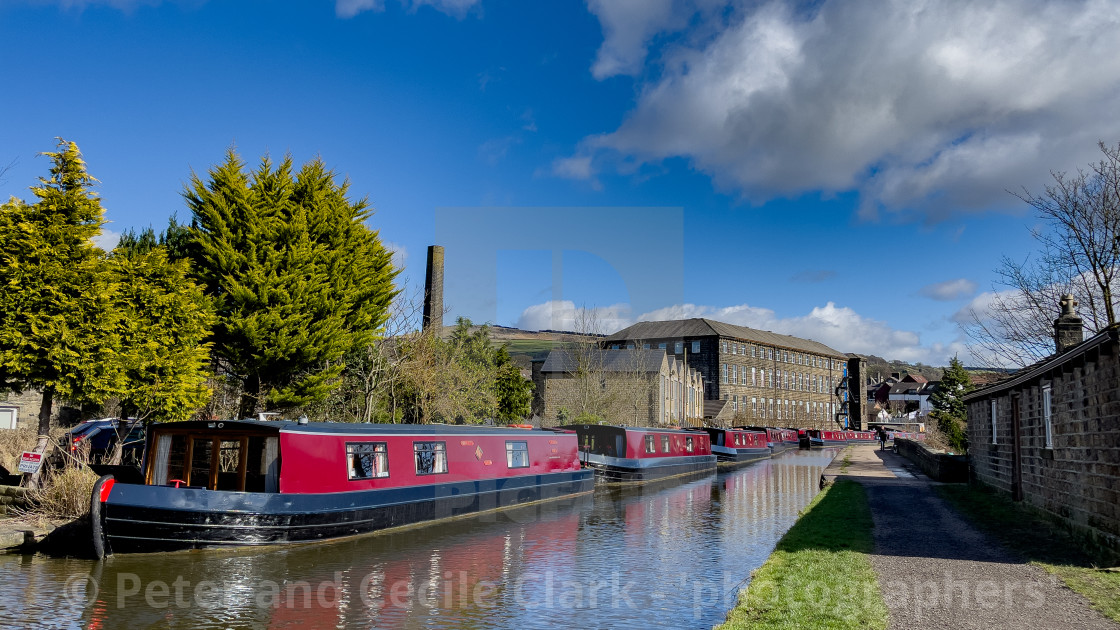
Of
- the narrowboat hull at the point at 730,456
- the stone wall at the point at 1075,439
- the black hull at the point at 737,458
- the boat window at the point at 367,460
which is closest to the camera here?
the stone wall at the point at 1075,439

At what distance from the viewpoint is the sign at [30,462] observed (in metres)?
13.1

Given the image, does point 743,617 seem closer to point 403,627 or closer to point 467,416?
point 403,627

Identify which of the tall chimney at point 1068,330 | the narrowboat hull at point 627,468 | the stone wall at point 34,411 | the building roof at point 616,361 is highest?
the building roof at point 616,361

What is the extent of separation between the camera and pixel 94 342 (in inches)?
581

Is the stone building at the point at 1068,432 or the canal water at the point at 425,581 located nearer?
the canal water at the point at 425,581

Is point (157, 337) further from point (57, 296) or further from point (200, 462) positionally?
point (200, 462)

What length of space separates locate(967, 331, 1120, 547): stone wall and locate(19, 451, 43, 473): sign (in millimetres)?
17691

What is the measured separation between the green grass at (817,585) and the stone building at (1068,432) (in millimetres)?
3395

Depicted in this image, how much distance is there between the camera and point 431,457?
17.6 m

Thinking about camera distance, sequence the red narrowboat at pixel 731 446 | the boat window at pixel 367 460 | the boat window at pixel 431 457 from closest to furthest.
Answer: the boat window at pixel 367 460 → the boat window at pixel 431 457 → the red narrowboat at pixel 731 446

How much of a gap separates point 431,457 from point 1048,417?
1325 centimetres

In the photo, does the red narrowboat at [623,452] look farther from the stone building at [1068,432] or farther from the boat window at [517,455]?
the stone building at [1068,432]

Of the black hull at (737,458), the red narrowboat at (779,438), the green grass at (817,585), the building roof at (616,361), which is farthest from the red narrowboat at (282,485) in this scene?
→ the building roof at (616,361)

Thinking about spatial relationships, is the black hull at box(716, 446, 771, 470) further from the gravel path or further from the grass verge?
the gravel path
